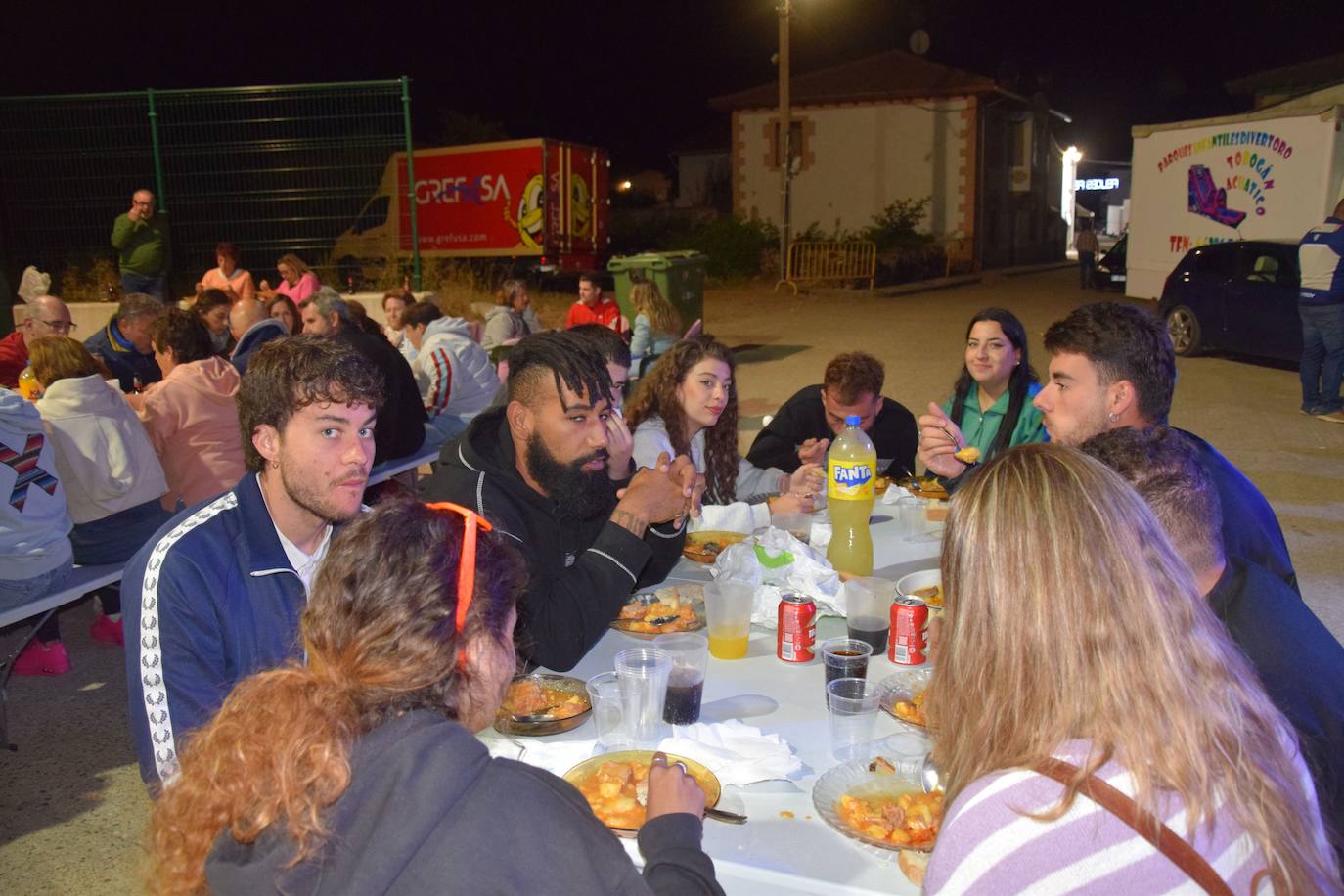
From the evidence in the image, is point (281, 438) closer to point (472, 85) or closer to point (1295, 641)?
point (1295, 641)

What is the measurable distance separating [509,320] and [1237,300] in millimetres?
8825

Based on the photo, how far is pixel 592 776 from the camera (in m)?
1.99

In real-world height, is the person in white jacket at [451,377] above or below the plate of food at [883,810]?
above

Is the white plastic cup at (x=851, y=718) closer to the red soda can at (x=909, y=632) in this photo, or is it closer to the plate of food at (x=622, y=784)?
the plate of food at (x=622, y=784)

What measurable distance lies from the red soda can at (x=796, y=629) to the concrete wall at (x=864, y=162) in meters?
27.5

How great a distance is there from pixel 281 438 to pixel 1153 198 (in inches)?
712

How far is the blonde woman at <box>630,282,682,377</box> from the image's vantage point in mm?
9602

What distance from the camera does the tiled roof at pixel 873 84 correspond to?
28.2m

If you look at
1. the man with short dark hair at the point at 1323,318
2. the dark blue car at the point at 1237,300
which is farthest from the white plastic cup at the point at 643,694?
the dark blue car at the point at 1237,300

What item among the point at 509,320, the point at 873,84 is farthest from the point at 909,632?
the point at 873,84

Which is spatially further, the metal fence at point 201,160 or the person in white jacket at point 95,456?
the metal fence at point 201,160

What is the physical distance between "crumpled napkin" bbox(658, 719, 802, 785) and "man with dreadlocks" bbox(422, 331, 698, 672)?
0.49 meters

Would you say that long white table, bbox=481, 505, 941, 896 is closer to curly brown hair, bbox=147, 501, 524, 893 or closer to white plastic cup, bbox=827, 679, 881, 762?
white plastic cup, bbox=827, 679, 881, 762

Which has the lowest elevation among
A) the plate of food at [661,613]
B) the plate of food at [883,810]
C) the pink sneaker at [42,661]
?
the pink sneaker at [42,661]
